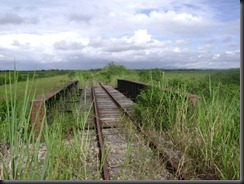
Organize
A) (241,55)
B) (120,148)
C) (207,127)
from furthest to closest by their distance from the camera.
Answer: (120,148) < (207,127) < (241,55)

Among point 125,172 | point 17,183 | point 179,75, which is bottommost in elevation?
point 125,172

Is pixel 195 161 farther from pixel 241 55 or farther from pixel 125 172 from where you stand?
pixel 241 55

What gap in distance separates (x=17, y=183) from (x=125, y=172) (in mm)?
1663

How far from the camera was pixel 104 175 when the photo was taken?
11.6 ft

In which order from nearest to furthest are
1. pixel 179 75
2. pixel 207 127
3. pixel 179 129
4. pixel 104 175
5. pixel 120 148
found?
1. pixel 104 175
2. pixel 207 127
3. pixel 179 129
4. pixel 120 148
5. pixel 179 75

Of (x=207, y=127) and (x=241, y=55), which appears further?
(x=207, y=127)

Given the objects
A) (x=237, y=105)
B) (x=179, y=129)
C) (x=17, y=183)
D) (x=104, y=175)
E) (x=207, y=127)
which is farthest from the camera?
(x=179, y=129)

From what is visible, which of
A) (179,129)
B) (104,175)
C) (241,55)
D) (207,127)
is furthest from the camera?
(179,129)

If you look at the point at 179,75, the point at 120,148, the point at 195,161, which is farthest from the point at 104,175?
the point at 179,75

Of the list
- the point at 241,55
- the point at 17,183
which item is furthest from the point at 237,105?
the point at 17,183

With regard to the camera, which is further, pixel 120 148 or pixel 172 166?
pixel 120 148

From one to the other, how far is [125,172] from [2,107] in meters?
4.23

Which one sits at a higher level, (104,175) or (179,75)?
(179,75)

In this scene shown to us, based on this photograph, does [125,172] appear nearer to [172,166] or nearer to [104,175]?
[104,175]
